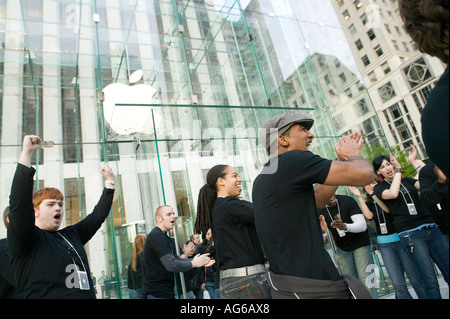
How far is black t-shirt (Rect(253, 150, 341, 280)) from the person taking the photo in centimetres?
156

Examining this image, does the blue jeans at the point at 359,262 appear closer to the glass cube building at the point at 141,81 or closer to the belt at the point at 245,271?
the glass cube building at the point at 141,81

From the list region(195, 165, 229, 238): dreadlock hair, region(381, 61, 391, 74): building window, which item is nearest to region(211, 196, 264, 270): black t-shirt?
region(195, 165, 229, 238): dreadlock hair

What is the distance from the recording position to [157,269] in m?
3.43

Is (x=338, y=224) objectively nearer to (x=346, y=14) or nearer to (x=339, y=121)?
(x=339, y=121)

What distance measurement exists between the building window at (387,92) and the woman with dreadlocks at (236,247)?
145 feet

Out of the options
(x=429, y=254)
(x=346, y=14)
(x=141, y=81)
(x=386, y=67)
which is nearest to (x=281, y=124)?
(x=429, y=254)

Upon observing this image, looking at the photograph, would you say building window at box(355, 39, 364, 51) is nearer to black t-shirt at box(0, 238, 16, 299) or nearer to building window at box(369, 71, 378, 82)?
building window at box(369, 71, 378, 82)

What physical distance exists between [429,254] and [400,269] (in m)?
0.47

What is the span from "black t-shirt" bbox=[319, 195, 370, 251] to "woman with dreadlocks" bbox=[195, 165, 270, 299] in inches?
85.5

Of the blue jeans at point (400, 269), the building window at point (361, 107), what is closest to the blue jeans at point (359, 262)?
the blue jeans at point (400, 269)
